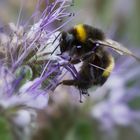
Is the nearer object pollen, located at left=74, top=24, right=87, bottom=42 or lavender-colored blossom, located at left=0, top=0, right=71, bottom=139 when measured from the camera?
lavender-colored blossom, located at left=0, top=0, right=71, bottom=139

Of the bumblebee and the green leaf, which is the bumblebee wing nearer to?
the bumblebee

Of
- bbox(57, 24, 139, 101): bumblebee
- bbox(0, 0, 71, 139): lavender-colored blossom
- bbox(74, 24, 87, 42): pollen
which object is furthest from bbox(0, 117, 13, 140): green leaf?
bbox(74, 24, 87, 42): pollen

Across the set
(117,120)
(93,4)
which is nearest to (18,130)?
(117,120)

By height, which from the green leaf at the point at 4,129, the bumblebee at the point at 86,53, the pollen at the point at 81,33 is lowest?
the green leaf at the point at 4,129

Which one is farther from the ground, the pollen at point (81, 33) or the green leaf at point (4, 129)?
the pollen at point (81, 33)

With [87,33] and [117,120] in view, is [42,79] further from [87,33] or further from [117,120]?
[117,120]

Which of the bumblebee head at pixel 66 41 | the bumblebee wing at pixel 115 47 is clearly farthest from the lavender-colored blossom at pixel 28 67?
the bumblebee wing at pixel 115 47

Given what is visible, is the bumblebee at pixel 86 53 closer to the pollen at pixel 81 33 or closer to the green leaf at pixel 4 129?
the pollen at pixel 81 33

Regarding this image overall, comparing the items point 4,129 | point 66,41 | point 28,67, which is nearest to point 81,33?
point 66,41

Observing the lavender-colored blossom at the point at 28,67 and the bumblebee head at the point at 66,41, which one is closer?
the lavender-colored blossom at the point at 28,67

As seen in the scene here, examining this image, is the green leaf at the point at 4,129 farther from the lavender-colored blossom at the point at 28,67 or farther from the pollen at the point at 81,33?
the pollen at the point at 81,33
